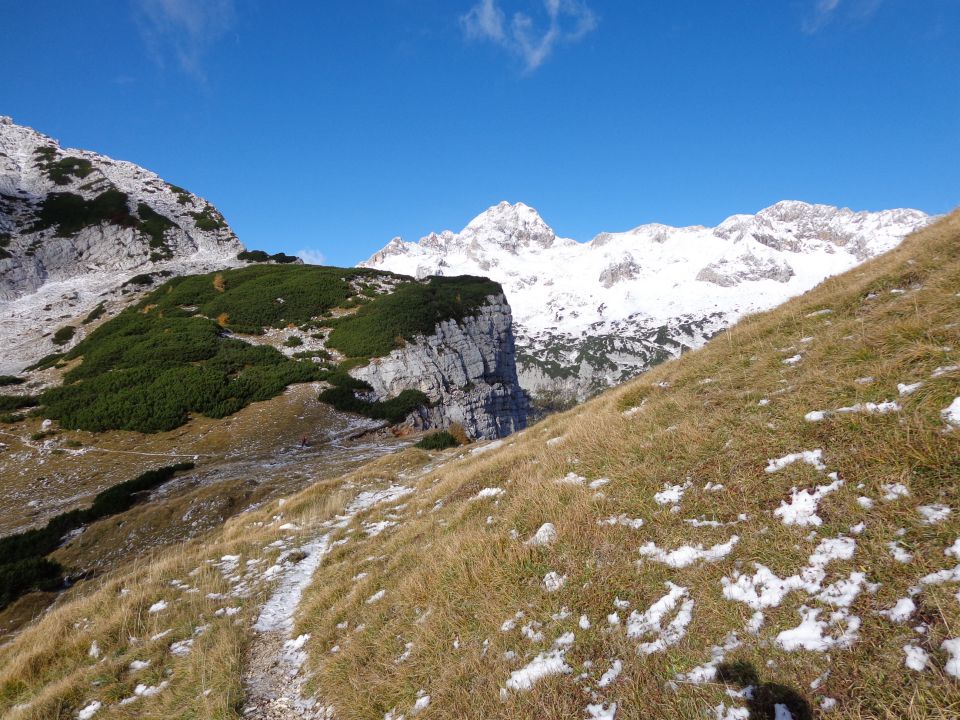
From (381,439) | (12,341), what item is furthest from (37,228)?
(381,439)

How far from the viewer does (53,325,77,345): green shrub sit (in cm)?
4722

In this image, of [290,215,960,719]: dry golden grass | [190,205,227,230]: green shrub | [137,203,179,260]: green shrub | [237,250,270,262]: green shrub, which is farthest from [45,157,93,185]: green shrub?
[290,215,960,719]: dry golden grass

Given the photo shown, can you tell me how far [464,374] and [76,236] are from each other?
65.9m

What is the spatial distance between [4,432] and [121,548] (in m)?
20.7

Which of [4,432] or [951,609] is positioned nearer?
[951,609]

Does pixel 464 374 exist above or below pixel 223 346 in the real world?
below

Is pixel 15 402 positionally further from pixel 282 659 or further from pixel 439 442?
pixel 282 659

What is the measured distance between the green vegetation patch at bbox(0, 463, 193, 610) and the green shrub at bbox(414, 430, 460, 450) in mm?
12966

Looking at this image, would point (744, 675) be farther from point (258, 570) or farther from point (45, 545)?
point (45, 545)

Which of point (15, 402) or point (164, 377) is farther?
point (164, 377)

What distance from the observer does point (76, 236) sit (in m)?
68.1

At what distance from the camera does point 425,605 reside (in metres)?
6.68

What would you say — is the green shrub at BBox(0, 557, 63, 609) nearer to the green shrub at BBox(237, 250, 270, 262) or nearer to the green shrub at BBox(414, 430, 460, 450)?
the green shrub at BBox(414, 430, 460, 450)

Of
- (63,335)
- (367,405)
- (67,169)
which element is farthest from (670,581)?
(67,169)
